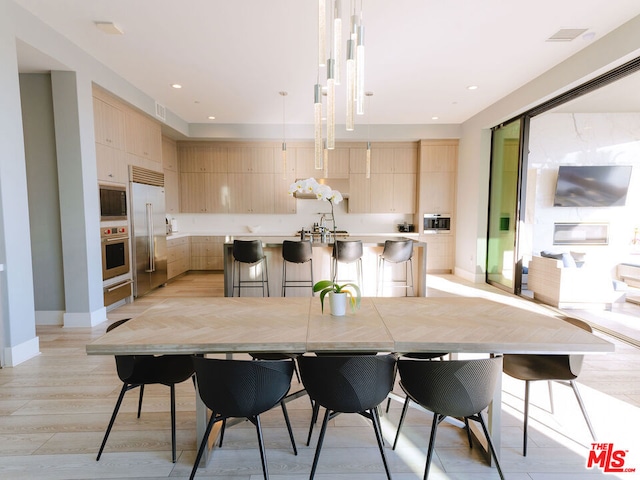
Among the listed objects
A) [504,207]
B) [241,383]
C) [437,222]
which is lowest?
[241,383]

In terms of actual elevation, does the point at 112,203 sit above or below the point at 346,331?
above

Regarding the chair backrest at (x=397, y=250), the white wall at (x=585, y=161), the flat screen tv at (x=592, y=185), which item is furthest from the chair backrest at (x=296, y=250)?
the flat screen tv at (x=592, y=185)

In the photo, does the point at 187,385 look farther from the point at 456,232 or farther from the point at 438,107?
the point at 456,232

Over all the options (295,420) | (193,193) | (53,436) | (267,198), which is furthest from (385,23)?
(193,193)

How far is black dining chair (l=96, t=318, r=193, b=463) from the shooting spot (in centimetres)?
168

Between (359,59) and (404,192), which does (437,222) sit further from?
(359,59)

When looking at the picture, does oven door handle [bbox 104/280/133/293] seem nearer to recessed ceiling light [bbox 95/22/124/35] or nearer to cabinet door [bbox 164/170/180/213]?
cabinet door [bbox 164/170/180/213]

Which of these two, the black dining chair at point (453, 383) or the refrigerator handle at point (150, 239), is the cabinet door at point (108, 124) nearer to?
the refrigerator handle at point (150, 239)

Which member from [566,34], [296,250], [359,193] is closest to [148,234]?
[296,250]

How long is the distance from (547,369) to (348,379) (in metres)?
1.28

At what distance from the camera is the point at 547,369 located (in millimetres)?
1823

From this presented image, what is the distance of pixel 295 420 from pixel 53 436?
1432mm

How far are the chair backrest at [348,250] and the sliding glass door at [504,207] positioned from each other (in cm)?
272

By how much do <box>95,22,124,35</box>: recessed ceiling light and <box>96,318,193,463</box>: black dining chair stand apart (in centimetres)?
286
